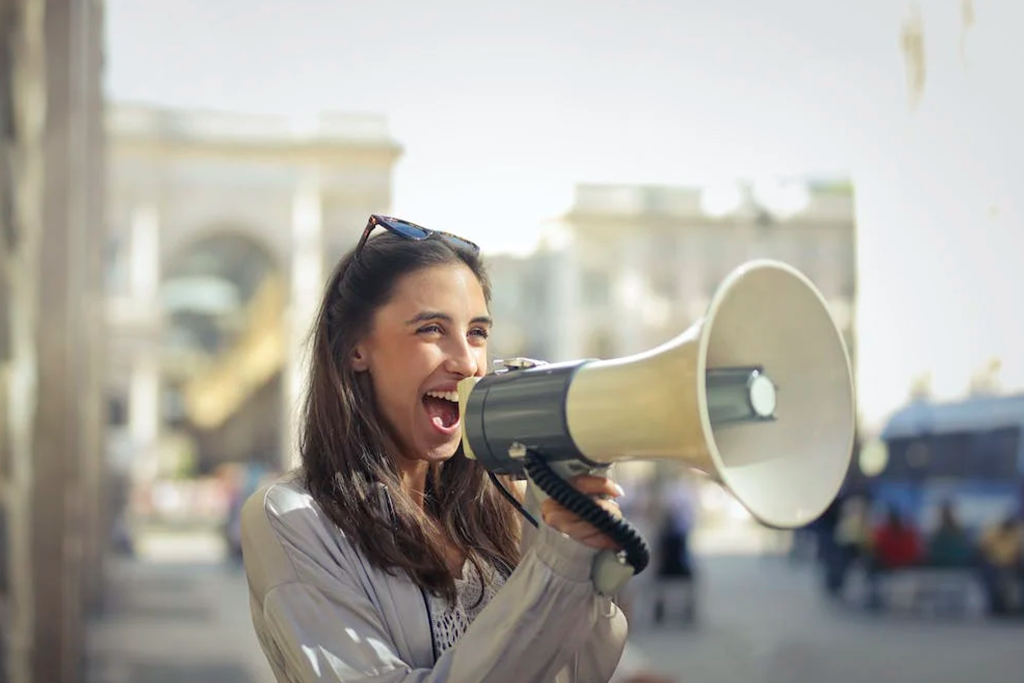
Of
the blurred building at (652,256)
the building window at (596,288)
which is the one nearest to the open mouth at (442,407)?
the blurred building at (652,256)

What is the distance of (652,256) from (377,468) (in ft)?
24.3

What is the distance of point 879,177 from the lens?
174 inches

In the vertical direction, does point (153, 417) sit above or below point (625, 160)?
below

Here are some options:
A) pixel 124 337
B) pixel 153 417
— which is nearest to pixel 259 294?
pixel 153 417

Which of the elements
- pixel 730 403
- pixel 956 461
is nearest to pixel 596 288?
pixel 956 461

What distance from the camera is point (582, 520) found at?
1.10m

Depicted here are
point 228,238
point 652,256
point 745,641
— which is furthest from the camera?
point 228,238

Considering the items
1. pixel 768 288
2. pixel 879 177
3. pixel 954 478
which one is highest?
pixel 879 177

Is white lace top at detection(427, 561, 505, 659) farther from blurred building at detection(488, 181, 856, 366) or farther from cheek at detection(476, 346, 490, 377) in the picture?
blurred building at detection(488, 181, 856, 366)

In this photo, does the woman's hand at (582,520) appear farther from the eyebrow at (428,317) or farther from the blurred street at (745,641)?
the blurred street at (745,641)

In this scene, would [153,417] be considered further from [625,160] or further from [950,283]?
[950,283]

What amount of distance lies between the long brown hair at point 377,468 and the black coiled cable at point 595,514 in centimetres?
17

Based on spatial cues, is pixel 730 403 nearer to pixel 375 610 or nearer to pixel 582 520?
pixel 582 520

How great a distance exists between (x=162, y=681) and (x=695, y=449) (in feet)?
23.5
